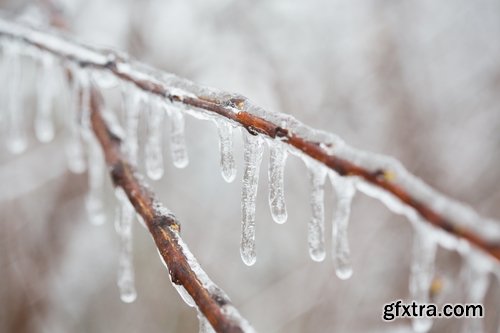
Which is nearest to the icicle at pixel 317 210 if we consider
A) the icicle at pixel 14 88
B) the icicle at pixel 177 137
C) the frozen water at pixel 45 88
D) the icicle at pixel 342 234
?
the icicle at pixel 342 234

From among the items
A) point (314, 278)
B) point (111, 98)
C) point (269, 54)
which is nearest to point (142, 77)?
point (314, 278)

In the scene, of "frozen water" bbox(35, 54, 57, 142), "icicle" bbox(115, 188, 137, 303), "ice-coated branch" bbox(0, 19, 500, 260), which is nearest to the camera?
"ice-coated branch" bbox(0, 19, 500, 260)

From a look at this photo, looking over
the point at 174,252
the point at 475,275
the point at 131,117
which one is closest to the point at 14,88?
the point at 131,117

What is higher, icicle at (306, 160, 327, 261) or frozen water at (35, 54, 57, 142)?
frozen water at (35, 54, 57, 142)

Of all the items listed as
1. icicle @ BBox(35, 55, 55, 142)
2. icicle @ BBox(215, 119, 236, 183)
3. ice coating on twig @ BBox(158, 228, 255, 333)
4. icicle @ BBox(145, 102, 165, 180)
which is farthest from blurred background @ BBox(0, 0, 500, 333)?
ice coating on twig @ BBox(158, 228, 255, 333)

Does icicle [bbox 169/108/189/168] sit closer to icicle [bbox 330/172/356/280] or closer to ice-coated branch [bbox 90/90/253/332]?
ice-coated branch [bbox 90/90/253/332]

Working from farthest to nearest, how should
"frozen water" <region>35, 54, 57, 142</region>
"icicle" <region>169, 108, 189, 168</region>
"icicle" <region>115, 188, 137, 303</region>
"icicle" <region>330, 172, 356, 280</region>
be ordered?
"frozen water" <region>35, 54, 57, 142</region>
"icicle" <region>115, 188, 137, 303</region>
"icicle" <region>169, 108, 189, 168</region>
"icicle" <region>330, 172, 356, 280</region>
